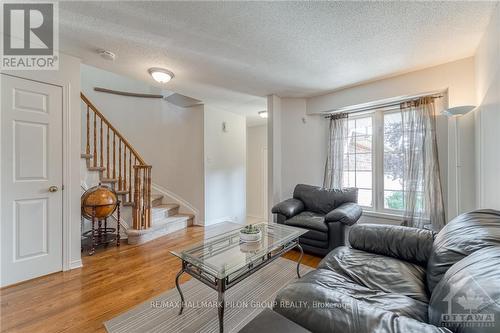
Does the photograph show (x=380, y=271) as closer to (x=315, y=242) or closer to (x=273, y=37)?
(x=315, y=242)

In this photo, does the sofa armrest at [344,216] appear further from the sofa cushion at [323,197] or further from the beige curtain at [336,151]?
the beige curtain at [336,151]

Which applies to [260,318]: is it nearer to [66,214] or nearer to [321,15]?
[321,15]

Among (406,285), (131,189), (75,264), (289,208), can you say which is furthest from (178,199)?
(406,285)

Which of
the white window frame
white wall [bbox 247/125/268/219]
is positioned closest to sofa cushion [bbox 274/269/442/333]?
the white window frame

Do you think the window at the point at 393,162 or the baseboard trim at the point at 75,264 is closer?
the baseboard trim at the point at 75,264

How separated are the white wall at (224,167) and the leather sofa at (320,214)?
178 cm

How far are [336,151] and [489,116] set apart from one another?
6.32ft

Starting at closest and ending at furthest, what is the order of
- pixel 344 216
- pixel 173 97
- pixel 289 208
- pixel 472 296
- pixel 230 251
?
pixel 472 296, pixel 230 251, pixel 344 216, pixel 289 208, pixel 173 97

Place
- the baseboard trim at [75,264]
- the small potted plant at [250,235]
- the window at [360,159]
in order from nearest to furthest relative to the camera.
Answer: the small potted plant at [250,235] < the baseboard trim at [75,264] < the window at [360,159]

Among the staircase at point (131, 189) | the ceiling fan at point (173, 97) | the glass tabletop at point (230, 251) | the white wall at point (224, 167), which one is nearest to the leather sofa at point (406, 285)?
the glass tabletop at point (230, 251)

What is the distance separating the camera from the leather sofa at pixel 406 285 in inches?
32.1

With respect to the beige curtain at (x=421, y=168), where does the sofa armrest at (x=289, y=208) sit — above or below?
below

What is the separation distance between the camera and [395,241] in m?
1.78

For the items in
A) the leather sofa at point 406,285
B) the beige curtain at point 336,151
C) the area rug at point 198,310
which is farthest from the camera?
the beige curtain at point 336,151
